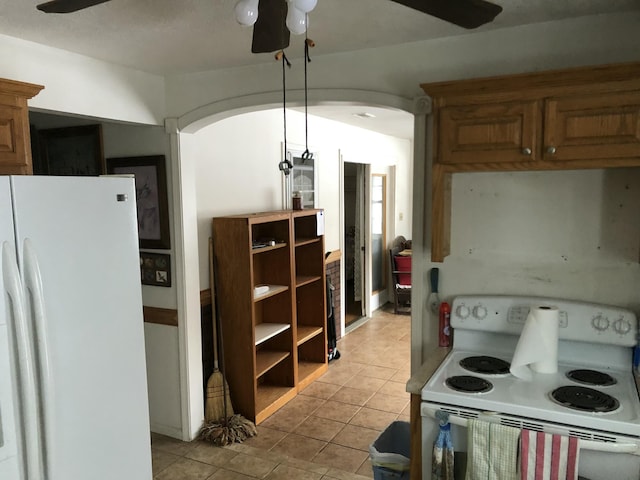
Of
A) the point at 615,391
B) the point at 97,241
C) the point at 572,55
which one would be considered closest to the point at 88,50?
the point at 97,241

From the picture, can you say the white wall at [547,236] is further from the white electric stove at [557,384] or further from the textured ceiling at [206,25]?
the textured ceiling at [206,25]

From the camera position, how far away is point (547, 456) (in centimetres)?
175

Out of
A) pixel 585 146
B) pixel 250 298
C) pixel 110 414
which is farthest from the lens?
pixel 250 298

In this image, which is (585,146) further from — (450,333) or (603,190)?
(450,333)

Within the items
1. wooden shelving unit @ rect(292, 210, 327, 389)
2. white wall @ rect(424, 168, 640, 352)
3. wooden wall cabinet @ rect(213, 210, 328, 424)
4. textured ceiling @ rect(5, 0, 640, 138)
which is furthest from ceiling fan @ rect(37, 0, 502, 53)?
wooden shelving unit @ rect(292, 210, 327, 389)

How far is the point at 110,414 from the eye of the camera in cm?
214

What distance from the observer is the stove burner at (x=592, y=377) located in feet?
6.65

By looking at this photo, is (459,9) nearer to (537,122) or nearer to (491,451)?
(537,122)

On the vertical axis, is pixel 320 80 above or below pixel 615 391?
above

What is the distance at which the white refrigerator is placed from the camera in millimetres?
1755

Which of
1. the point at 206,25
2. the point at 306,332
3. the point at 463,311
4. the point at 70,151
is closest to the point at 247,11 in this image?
the point at 206,25

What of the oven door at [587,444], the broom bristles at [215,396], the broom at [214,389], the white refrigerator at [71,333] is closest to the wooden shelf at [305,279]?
the broom at [214,389]

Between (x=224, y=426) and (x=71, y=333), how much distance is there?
69.9 inches

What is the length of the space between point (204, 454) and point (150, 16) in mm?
2586
